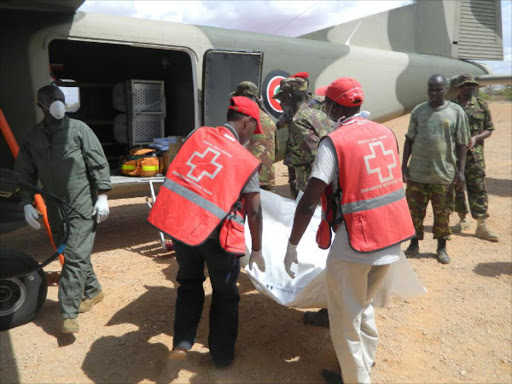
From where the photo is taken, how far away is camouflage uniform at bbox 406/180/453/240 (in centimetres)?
477

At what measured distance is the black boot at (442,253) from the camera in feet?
16.4

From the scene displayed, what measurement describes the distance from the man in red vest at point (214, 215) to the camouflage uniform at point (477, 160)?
4042mm

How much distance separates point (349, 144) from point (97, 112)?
21.2ft

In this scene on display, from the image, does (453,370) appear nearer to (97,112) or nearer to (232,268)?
(232,268)

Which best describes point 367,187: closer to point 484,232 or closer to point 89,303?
point 89,303

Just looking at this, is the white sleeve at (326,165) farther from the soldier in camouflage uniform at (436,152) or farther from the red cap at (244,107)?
the soldier in camouflage uniform at (436,152)

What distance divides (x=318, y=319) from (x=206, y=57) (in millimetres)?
3507

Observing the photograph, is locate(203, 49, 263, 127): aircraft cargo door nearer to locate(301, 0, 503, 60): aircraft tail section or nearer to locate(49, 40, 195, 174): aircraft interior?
locate(49, 40, 195, 174): aircraft interior

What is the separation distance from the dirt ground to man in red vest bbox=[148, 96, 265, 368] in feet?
1.00

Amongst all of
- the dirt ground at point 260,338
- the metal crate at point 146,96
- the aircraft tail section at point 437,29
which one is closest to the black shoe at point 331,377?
the dirt ground at point 260,338

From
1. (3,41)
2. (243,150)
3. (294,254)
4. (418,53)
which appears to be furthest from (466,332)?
(418,53)

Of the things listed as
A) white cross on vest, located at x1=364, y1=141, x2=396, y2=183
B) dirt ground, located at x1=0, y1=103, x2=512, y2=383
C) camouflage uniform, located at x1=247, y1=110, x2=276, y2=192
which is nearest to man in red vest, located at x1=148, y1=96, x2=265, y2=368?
dirt ground, located at x1=0, y1=103, x2=512, y2=383

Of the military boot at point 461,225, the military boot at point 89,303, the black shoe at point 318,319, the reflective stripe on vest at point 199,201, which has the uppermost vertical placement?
the reflective stripe on vest at point 199,201

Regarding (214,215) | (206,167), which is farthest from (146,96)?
(214,215)
